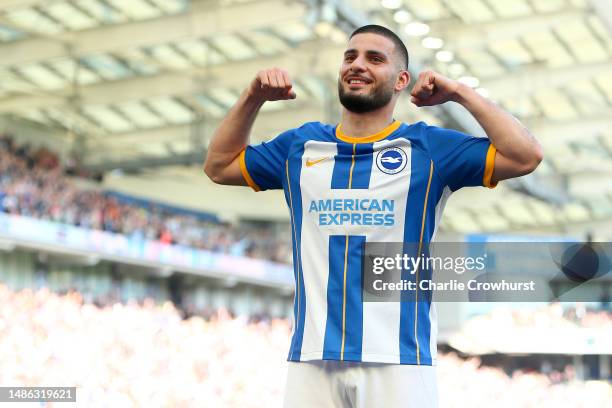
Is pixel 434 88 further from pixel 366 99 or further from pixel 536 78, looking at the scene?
pixel 536 78

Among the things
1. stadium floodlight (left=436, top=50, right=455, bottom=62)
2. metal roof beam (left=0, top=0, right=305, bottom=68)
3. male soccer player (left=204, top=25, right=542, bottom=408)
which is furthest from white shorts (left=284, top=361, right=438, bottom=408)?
stadium floodlight (left=436, top=50, right=455, bottom=62)

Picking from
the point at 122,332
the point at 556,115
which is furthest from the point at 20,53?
the point at 122,332

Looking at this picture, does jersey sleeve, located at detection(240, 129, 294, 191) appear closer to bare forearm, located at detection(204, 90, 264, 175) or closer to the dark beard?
bare forearm, located at detection(204, 90, 264, 175)

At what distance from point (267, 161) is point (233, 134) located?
14cm

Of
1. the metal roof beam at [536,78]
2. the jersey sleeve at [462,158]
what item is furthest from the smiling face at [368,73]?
the metal roof beam at [536,78]

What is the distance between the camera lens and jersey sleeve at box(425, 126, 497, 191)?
10.4 feet

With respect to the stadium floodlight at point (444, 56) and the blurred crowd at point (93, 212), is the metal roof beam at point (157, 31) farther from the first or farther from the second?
the stadium floodlight at point (444, 56)

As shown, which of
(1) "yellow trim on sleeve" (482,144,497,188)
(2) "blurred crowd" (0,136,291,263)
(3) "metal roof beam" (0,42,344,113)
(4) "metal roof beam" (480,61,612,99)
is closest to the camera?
(1) "yellow trim on sleeve" (482,144,497,188)

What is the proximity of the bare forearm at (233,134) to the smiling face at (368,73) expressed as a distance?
331 mm

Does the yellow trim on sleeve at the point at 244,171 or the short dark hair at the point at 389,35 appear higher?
the short dark hair at the point at 389,35

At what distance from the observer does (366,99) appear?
324cm

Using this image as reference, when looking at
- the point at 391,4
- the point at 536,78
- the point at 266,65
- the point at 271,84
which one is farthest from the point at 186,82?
the point at 271,84

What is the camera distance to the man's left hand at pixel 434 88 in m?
3.17

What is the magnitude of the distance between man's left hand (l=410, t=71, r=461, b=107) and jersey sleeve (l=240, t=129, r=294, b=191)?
0.47 meters
